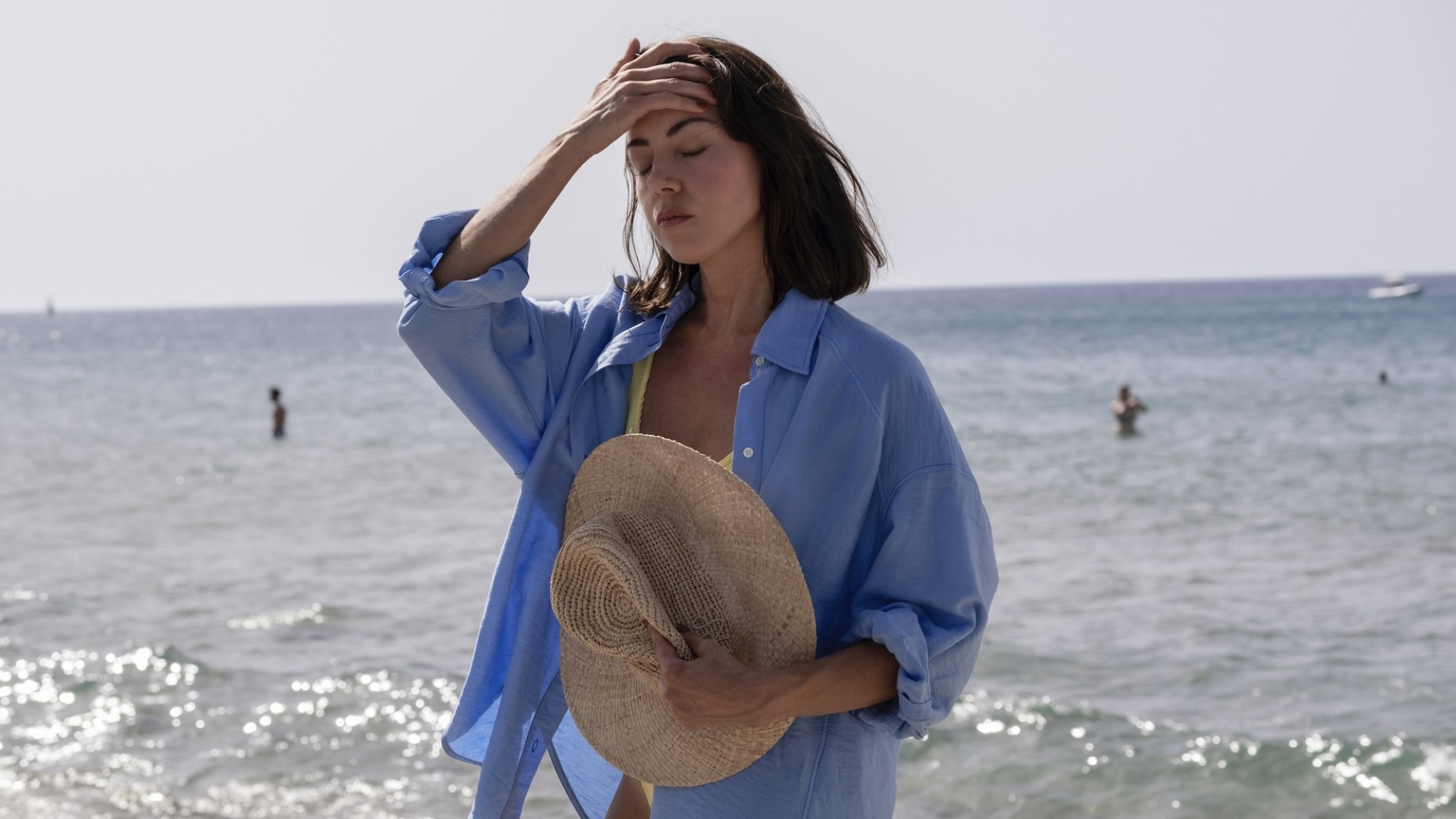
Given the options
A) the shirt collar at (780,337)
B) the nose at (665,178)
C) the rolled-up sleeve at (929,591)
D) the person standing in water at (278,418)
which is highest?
the nose at (665,178)

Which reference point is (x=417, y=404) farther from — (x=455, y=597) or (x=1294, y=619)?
(x=1294, y=619)

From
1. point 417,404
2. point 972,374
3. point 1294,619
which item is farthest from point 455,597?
point 972,374

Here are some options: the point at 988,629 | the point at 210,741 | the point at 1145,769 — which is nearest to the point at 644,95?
the point at 1145,769

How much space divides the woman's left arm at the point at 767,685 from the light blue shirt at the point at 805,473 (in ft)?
0.12

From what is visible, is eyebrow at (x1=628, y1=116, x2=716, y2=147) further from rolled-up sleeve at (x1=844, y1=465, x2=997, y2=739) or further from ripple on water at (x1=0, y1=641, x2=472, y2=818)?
ripple on water at (x1=0, y1=641, x2=472, y2=818)

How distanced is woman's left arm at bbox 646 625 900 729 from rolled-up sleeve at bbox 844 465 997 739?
3cm

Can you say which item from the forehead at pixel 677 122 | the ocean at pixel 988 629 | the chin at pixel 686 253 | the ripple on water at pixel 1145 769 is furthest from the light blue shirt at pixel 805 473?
the ripple on water at pixel 1145 769

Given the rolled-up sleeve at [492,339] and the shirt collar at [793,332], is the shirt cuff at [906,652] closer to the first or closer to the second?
the shirt collar at [793,332]

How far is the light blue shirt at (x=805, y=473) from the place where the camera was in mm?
1700

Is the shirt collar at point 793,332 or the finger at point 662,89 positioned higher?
the finger at point 662,89

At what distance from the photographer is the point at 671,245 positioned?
6.09 feet

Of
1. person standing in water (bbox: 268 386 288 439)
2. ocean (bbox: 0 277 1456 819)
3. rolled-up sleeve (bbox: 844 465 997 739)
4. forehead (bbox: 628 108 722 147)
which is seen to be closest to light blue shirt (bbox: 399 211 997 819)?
rolled-up sleeve (bbox: 844 465 997 739)

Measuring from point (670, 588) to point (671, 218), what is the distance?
495 millimetres

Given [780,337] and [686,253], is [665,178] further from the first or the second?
[780,337]
